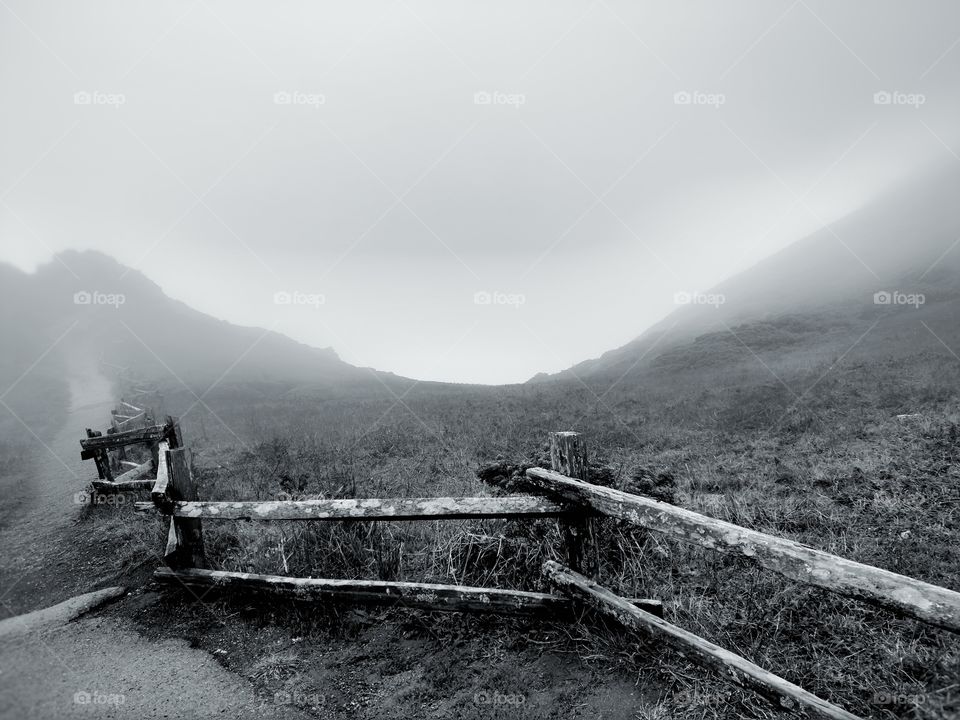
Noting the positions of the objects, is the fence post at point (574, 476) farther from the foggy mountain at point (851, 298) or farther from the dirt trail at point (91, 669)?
the foggy mountain at point (851, 298)

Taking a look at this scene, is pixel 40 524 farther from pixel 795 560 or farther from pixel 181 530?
pixel 795 560

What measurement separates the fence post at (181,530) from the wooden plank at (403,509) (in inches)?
21.2

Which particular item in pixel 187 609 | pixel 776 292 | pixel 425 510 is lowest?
pixel 187 609

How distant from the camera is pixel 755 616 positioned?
13.3 ft

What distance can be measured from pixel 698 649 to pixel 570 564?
1283mm

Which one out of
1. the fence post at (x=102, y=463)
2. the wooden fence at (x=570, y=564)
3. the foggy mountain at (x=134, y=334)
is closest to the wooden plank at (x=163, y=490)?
the wooden fence at (x=570, y=564)

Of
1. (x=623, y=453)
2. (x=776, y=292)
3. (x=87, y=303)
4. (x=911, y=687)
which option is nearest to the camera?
(x=911, y=687)

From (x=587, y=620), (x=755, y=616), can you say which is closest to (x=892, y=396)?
(x=755, y=616)

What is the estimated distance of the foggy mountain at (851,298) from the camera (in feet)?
79.9

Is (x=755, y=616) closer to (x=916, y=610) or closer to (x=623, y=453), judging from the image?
(x=916, y=610)

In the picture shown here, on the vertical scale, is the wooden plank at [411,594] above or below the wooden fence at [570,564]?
below

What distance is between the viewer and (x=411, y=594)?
409cm

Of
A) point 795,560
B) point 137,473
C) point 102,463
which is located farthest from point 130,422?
point 795,560

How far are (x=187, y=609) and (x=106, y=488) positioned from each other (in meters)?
5.08
